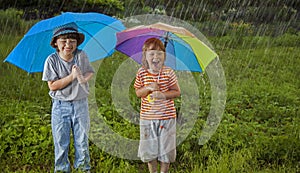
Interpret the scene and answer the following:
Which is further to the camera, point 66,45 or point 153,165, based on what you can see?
point 153,165

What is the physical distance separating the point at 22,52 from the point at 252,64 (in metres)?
7.80

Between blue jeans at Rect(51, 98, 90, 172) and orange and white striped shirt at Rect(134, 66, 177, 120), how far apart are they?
57 centimetres

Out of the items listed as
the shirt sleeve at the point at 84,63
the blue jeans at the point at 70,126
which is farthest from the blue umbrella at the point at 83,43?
the blue jeans at the point at 70,126

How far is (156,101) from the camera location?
12.9 ft

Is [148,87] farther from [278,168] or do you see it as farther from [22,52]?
[278,168]

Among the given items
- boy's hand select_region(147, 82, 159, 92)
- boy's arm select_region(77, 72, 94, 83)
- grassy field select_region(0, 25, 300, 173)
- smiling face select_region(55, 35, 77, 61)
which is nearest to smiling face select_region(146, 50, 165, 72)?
boy's hand select_region(147, 82, 159, 92)

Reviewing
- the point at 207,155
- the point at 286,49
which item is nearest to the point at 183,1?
the point at 286,49

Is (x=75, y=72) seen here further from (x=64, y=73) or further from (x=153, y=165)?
(x=153, y=165)

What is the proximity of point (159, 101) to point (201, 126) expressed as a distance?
2.09 meters

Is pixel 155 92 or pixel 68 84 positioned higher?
pixel 155 92

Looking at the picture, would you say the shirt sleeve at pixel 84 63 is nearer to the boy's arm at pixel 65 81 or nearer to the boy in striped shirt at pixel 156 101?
the boy's arm at pixel 65 81

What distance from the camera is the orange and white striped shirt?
394 cm

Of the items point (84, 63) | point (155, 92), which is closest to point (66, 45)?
point (84, 63)

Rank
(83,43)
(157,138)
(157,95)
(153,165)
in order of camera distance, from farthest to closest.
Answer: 1. (83,43)
2. (153,165)
3. (157,138)
4. (157,95)
